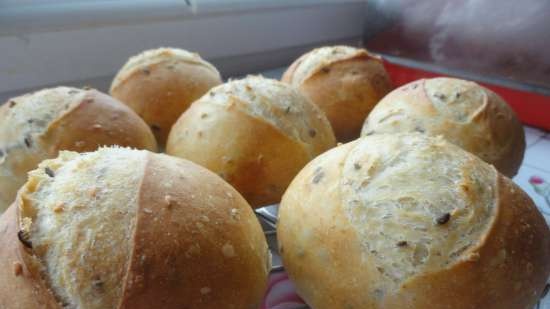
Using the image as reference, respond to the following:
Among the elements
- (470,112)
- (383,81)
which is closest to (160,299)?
(470,112)

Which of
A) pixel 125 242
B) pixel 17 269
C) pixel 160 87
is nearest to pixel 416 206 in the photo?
pixel 125 242

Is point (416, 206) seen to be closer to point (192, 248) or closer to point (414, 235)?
point (414, 235)

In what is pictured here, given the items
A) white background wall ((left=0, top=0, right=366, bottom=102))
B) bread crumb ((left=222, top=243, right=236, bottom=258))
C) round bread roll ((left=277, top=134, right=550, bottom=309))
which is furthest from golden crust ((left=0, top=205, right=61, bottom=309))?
white background wall ((left=0, top=0, right=366, bottom=102))

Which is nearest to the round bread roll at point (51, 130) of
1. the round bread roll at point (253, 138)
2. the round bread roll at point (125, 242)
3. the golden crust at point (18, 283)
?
the round bread roll at point (253, 138)

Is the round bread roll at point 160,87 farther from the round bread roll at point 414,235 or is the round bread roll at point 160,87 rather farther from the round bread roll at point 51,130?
the round bread roll at point 414,235

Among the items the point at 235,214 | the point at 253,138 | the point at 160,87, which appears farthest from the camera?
the point at 160,87

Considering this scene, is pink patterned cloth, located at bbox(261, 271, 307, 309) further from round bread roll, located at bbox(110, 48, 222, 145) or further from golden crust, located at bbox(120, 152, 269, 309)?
round bread roll, located at bbox(110, 48, 222, 145)
